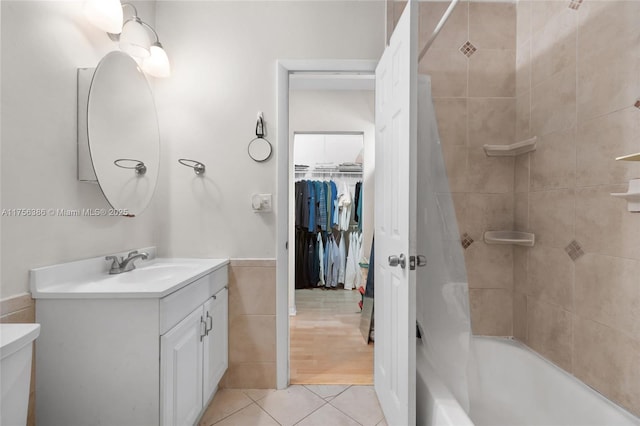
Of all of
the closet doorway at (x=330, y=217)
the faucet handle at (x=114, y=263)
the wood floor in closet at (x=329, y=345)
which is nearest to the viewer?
the faucet handle at (x=114, y=263)

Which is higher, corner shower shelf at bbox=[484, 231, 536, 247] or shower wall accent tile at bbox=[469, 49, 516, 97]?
shower wall accent tile at bbox=[469, 49, 516, 97]

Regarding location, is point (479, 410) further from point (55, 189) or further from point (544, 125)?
point (55, 189)

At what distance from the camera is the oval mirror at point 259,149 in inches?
75.5

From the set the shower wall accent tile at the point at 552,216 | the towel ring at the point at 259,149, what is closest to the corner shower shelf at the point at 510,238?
the shower wall accent tile at the point at 552,216

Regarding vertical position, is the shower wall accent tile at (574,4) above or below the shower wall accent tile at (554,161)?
above

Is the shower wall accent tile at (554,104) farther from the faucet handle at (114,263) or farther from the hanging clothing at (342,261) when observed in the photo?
the hanging clothing at (342,261)

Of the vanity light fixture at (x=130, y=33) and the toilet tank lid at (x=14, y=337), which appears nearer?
the toilet tank lid at (x=14, y=337)

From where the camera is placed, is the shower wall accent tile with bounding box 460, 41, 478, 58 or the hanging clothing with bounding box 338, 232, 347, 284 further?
the hanging clothing with bounding box 338, 232, 347, 284

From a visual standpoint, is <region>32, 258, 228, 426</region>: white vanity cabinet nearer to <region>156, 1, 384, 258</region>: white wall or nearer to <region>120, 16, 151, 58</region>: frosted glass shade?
<region>156, 1, 384, 258</region>: white wall

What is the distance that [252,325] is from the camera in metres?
1.92

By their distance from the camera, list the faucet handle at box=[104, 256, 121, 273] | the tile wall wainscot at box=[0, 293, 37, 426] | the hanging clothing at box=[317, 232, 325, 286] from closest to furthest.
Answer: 1. the tile wall wainscot at box=[0, 293, 37, 426]
2. the faucet handle at box=[104, 256, 121, 273]
3. the hanging clothing at box=[317, 232, 325, 286]

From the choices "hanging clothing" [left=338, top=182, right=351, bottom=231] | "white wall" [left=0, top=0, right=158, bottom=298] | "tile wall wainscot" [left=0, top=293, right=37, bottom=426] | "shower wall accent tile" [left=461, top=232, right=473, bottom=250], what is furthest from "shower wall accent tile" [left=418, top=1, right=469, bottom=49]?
"hanging clothing" [left=338, top=182, right=351, bottom=231]

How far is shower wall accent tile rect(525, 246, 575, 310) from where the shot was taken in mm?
1413

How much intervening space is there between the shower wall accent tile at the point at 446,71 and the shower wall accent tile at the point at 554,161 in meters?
Result: 0.52
